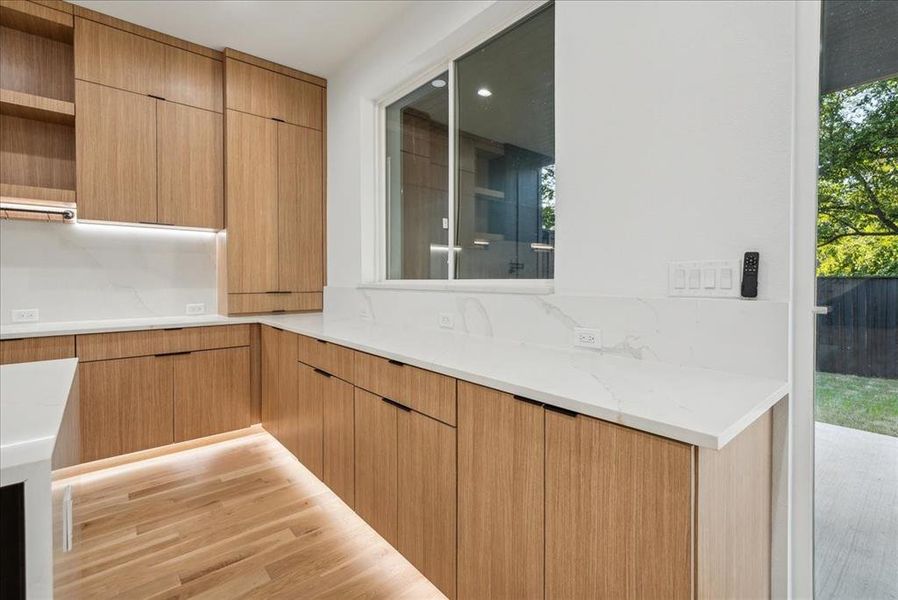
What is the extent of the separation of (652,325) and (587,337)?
0.25 meters

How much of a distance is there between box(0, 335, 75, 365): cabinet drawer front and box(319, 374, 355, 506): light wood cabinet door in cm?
154

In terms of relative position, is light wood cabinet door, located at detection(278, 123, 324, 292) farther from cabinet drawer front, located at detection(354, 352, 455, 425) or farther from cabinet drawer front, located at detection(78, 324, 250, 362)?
cabinet drawer front, located at detection(354, 352, 455, 425)

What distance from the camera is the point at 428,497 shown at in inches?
57.7

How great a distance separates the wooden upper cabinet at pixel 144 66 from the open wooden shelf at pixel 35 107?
0.73 ft

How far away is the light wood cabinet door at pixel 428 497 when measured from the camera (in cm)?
138

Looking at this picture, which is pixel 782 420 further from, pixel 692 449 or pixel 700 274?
pixel 692 449

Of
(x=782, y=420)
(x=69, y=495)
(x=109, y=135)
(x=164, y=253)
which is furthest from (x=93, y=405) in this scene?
(x=782, y=420)

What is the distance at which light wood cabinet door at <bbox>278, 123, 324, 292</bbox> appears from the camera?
11.0 ft

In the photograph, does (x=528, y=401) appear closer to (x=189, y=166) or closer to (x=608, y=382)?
(x=608, y=382)

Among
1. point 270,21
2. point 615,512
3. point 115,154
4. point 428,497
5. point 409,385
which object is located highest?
point 270,21

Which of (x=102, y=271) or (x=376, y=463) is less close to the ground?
(x=102, y=271)

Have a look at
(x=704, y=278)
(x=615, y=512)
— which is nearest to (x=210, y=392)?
(x=615, y=512)

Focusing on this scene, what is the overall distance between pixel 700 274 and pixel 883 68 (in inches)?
26.8

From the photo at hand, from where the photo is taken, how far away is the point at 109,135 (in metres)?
2.72
